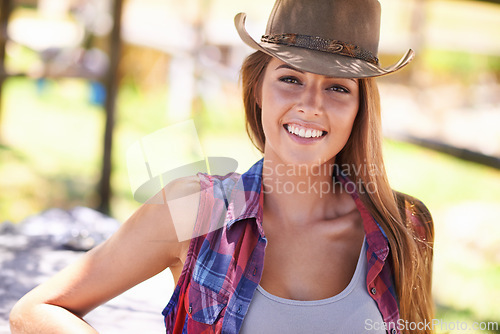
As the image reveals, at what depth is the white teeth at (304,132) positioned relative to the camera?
5.65ft

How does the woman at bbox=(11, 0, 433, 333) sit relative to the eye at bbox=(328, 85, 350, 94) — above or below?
below

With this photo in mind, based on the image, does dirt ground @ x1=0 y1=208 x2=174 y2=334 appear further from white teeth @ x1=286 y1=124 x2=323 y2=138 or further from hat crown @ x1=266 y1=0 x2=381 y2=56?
hat crown @ x1=266 y1=0 x2=381 y2=56

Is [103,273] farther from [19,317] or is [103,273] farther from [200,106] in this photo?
[200,106]

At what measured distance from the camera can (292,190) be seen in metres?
1.94

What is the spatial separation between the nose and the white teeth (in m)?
0.05

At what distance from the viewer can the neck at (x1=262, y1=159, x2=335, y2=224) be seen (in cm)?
192

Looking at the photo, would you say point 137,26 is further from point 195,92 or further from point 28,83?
point 195,92

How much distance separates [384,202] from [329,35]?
614mm

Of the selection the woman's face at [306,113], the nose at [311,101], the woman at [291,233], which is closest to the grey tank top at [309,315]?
the woman at [291,233]

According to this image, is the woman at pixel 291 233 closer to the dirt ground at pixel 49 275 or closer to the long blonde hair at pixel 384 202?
the long blonde hair at pixel 384 202

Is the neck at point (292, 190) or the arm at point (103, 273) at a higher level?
the neck at point (292, 190)

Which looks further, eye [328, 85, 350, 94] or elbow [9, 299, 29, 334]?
eye [328, 85, 350, 94]

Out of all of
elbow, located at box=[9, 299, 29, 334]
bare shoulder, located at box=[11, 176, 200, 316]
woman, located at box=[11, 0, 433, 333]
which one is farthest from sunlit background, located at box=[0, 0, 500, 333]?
elbow, located at box=[9, 299, 29, 334]

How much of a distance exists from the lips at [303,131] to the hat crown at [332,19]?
0.29 metres
